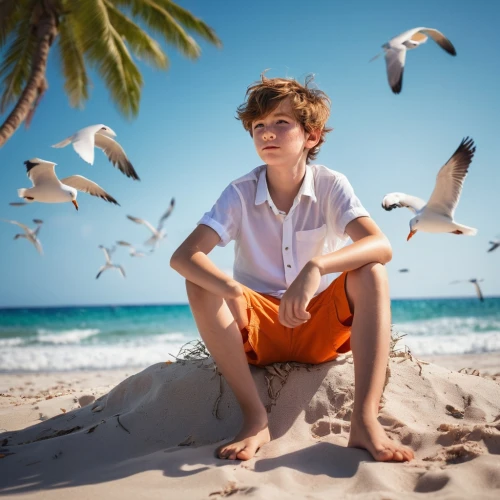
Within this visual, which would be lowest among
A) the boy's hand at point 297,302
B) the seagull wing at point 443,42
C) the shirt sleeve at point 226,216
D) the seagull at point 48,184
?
the boy's hand at point 297,302

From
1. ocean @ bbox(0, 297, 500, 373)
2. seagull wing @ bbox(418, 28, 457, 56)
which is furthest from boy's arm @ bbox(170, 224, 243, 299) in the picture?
seagull wing @ bbox(418, 28, 457, 56)

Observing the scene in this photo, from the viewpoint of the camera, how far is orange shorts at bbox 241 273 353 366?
2092 millimetres

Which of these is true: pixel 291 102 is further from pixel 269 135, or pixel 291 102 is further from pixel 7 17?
pixel 7 17

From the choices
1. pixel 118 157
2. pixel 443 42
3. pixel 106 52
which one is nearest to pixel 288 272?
pixel 118 157

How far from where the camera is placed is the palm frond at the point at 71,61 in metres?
8.58

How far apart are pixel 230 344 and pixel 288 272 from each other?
0.50 meters

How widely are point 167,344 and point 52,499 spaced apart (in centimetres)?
1255

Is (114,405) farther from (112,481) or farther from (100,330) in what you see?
(100,330)

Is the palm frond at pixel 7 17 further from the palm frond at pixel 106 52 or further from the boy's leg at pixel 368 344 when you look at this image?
the boy's leg at pixel 368 344

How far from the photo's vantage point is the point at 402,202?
12.9 feet

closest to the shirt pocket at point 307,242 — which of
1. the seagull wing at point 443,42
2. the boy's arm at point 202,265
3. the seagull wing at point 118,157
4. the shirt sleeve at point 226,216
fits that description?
the shirt sleeve at point 226,216

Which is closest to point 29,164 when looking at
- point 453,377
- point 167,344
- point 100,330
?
point 453,377

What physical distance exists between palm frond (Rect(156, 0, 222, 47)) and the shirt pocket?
25.3ft

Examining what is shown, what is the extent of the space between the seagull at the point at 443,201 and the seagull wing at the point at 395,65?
2.38 metres
